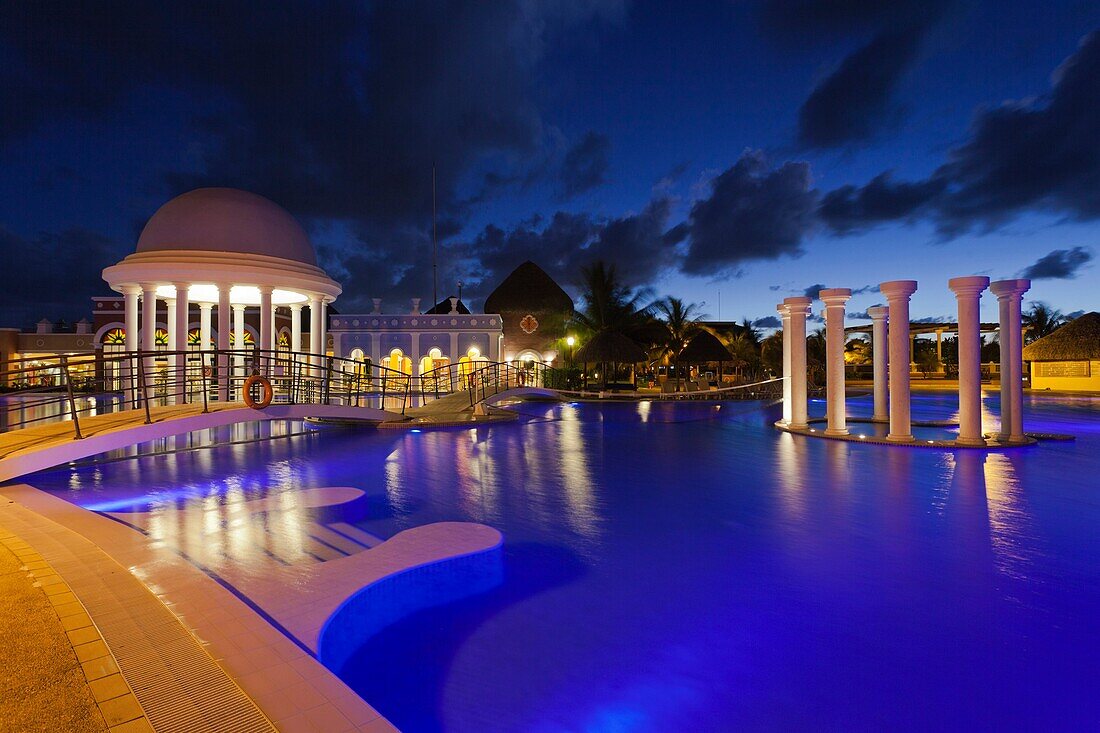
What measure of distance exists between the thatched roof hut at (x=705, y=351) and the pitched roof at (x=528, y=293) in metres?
12.5

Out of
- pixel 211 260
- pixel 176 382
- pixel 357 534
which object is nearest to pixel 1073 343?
pixel 357 534

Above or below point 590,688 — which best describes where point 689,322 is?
above

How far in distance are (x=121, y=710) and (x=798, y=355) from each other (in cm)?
1493

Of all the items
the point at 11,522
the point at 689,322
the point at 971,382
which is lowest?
the point at 11,522

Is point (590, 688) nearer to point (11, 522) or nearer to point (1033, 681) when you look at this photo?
point (1033, 681)

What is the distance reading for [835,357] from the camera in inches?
535

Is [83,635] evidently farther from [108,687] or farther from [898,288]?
[898,288]

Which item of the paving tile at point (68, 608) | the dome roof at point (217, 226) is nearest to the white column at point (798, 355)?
the paving tile at point (68, 608)

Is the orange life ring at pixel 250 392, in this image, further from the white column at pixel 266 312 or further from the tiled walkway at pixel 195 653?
the white column at pixel 266 312

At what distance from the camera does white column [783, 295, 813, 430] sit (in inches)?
570

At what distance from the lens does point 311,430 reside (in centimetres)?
1642

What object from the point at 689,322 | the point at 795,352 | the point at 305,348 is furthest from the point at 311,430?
the point at 689,322

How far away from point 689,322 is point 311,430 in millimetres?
25316

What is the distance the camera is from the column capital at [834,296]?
43.3 feet
